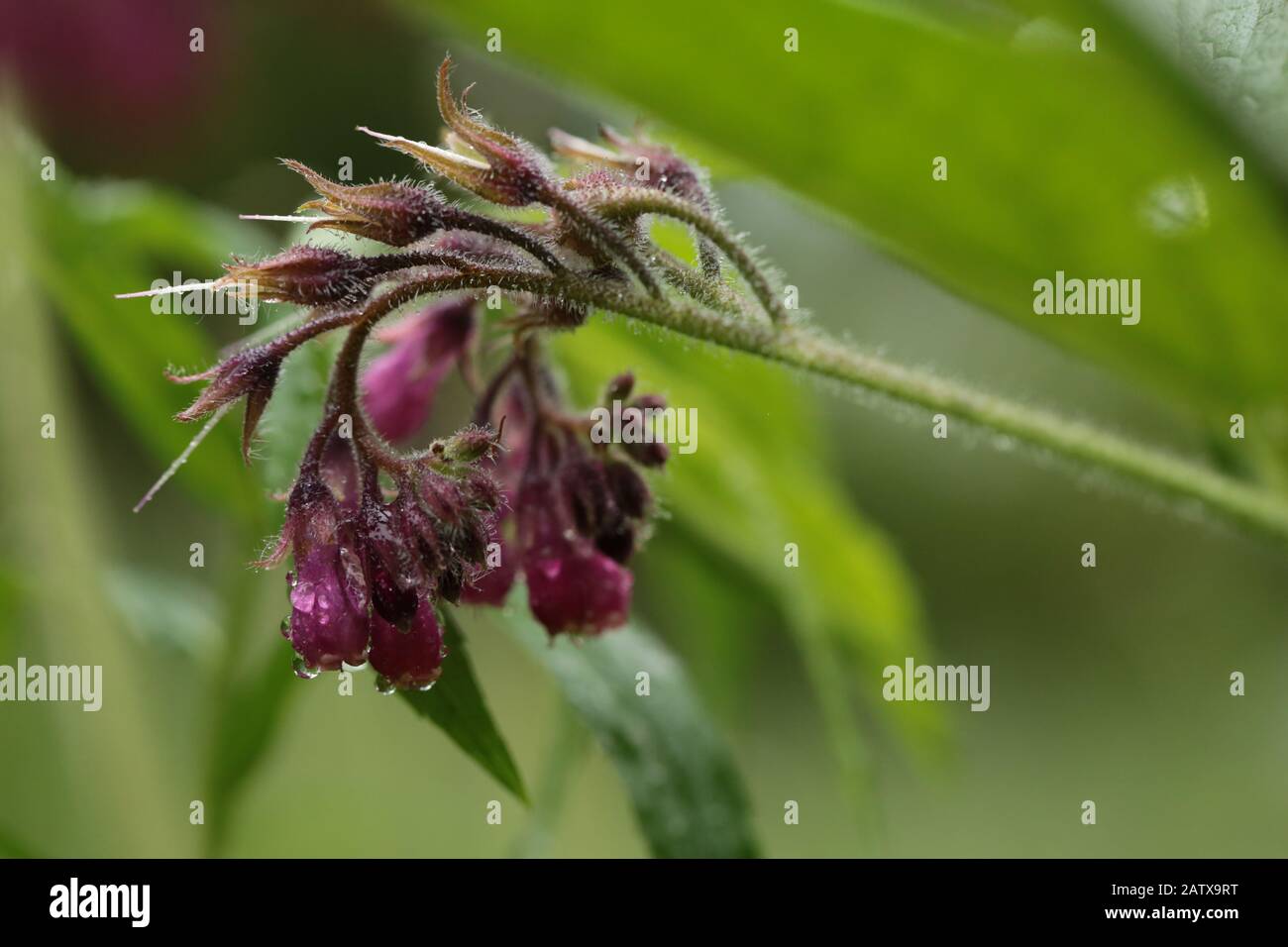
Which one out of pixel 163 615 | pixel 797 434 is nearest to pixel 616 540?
pixel 797 434

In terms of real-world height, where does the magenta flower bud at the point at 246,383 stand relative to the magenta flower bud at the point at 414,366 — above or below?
below

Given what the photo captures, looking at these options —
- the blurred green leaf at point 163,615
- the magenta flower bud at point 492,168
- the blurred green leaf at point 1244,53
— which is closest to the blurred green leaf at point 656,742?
the magenta flower bud at point 492,168

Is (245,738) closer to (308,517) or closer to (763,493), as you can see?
(308,517)

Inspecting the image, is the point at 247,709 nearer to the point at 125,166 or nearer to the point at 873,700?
the point at 873,700

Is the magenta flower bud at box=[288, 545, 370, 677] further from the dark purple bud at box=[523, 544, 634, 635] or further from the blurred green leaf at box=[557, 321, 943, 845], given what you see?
the blurred green leaf at box=[557, 321, 943, 845]

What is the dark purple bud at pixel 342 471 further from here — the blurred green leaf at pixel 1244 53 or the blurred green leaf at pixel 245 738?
the blurred green leaf at pixel 1244 53
